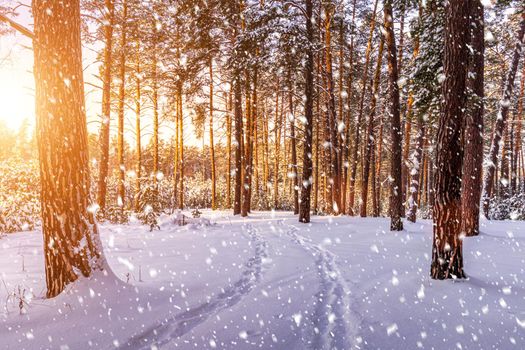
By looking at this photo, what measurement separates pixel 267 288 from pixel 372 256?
9.75 feet

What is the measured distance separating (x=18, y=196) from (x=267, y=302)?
1090cm

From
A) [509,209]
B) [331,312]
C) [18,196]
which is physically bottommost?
[509,209]

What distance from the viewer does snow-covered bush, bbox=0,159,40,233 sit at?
953cm

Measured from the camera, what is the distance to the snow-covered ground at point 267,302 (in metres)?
3.07

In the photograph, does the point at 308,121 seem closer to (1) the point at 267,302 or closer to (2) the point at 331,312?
(1) the point at 267,302

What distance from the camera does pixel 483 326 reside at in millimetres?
3312

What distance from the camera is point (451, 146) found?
469 centimetres

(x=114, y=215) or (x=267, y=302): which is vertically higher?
(x=114, y=215)

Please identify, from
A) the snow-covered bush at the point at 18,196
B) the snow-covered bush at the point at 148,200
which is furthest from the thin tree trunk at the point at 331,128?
the snow-covered bush at the point at 18,196

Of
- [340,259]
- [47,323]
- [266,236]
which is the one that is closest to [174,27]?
[266,236]

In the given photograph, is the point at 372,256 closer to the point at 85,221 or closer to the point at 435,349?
the point at 435,349

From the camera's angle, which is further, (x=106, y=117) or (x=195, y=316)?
(x=106, y=117)

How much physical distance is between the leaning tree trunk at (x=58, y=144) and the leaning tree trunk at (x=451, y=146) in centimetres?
489

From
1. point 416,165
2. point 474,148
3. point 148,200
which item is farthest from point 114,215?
point 474,148
